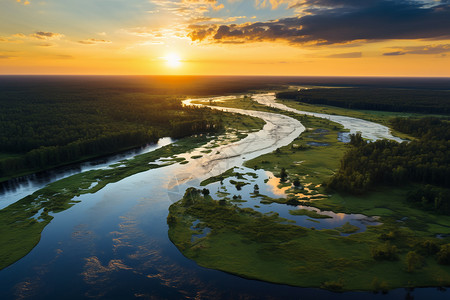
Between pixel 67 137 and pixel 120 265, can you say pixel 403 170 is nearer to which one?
pixel 120 265

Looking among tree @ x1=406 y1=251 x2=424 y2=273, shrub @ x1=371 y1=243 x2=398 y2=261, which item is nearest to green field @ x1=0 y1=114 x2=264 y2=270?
shrub @ x1=371 y1=243 x2=398 y2=261

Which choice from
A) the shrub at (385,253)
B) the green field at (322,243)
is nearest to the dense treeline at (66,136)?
the green field at (322,243)

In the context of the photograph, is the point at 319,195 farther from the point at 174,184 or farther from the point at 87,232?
the point at 87,232

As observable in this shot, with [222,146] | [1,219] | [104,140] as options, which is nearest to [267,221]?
[1,219]

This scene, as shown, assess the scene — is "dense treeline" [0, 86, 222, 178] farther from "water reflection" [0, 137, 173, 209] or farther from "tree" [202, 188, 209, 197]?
"tree" [202, 188, 209, 197]

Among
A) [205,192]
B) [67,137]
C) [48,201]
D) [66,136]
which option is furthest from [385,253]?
[66,136]

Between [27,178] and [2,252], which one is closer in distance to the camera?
[2,252]
